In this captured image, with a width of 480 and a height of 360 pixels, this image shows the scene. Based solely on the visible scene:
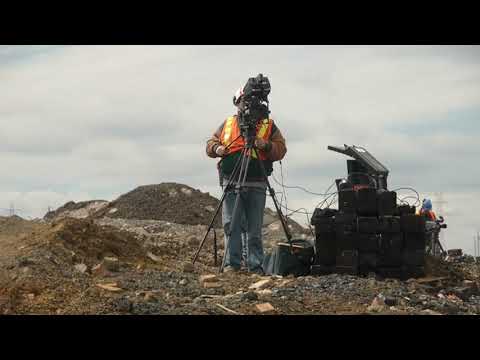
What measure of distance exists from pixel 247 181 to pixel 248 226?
62cm

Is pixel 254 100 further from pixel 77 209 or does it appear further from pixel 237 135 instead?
pixel 77 209

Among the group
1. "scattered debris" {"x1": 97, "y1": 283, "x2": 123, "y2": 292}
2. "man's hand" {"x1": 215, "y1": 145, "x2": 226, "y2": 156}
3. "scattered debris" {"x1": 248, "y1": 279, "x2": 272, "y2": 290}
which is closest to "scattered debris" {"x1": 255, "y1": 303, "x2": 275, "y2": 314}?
"scattered debris" {"x1": 248, "y1": 279, "x2": 272, "y2": 290}

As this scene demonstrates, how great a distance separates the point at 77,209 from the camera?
29.1m

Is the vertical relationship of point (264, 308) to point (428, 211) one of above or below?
below

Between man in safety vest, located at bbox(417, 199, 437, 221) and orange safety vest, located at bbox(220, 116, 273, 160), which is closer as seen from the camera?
orange safety vest, located at bbox(220, 116, 273, 160)

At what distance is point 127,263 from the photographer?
37.2ft

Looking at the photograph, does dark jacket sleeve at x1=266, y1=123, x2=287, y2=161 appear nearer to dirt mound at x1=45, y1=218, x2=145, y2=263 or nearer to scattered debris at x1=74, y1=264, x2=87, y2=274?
scattered debris at x1=74, y1=264, x2=87, y2=274

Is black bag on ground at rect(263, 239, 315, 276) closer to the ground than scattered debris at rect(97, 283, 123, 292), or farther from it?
farther from it

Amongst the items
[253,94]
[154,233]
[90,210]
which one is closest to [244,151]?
[253,94]

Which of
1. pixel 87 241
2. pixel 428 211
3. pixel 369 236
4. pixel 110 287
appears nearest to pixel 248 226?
pixel 369 236

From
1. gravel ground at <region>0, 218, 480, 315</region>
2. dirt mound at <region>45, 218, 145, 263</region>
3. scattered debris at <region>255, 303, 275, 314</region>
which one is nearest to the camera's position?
scattered debris at <region>255, 303, 275, 314</region>

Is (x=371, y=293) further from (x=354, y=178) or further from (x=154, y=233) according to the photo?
(x=154, y=233)

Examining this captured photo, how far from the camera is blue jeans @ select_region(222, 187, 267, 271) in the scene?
10.4m

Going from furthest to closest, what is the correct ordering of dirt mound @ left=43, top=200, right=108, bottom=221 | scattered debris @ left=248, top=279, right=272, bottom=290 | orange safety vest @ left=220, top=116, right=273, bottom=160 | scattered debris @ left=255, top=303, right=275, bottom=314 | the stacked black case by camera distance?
dirt mound @ left=43, top=200, right=108, bottom=221
orange safety vest @ left=220, top=116, right=273, bottom=160
the stacked black case
scattered debris @ left=248, top=279, right=272, bottom=290
scattered debris @ left=255, top=303, right=275, bottom=314
